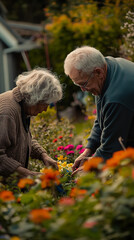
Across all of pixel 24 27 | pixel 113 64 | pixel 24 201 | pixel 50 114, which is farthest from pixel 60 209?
pixel 24 27

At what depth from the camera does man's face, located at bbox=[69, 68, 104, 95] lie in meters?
2.60

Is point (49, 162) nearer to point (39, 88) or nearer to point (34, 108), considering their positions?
point (34, 108)

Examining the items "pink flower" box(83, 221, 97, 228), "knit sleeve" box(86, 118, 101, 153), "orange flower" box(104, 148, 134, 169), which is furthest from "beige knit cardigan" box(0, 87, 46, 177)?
"pink flower" box(83, 221, 97, 228)

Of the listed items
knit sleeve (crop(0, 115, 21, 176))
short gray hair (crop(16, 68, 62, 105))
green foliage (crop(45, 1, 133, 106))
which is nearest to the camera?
knit sleeve (crop(0, 115, 21, 176))

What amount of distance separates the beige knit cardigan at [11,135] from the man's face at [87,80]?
48cm

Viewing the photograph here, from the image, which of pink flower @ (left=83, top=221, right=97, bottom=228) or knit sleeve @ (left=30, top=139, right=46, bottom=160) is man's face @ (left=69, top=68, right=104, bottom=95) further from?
pink flower @ (left=83, top=221, right=97, bottom=228)

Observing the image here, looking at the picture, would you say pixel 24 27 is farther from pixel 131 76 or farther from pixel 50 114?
pixel 131 76

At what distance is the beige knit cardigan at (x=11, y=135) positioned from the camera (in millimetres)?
2557

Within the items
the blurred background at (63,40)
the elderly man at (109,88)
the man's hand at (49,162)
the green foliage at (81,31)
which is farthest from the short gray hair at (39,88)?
the green foliage at (81,31)

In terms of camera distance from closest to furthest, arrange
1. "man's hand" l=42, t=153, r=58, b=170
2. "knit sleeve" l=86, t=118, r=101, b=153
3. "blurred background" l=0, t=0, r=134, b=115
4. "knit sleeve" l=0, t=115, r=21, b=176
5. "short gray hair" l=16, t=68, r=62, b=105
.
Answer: "knit sleeve" l=0, t=115, r=21, b=176 → "short gray hair" l=16, t=68, r=62, b=105 → "man's hand" l=42, t=153, r=58, b=170 → "knit sleeve" l=86, t=118, r=101, b=153 → "blurred background" l=0, t=0, r=134, b=115

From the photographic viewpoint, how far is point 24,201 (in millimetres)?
1861

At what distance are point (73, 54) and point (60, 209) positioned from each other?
148 cm

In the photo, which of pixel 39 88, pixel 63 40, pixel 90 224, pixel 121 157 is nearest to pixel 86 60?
pixel 39 88

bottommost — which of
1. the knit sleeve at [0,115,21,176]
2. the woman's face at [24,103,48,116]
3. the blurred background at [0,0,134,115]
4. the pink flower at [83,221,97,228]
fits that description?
the blurred background at [0,0,134,115]
